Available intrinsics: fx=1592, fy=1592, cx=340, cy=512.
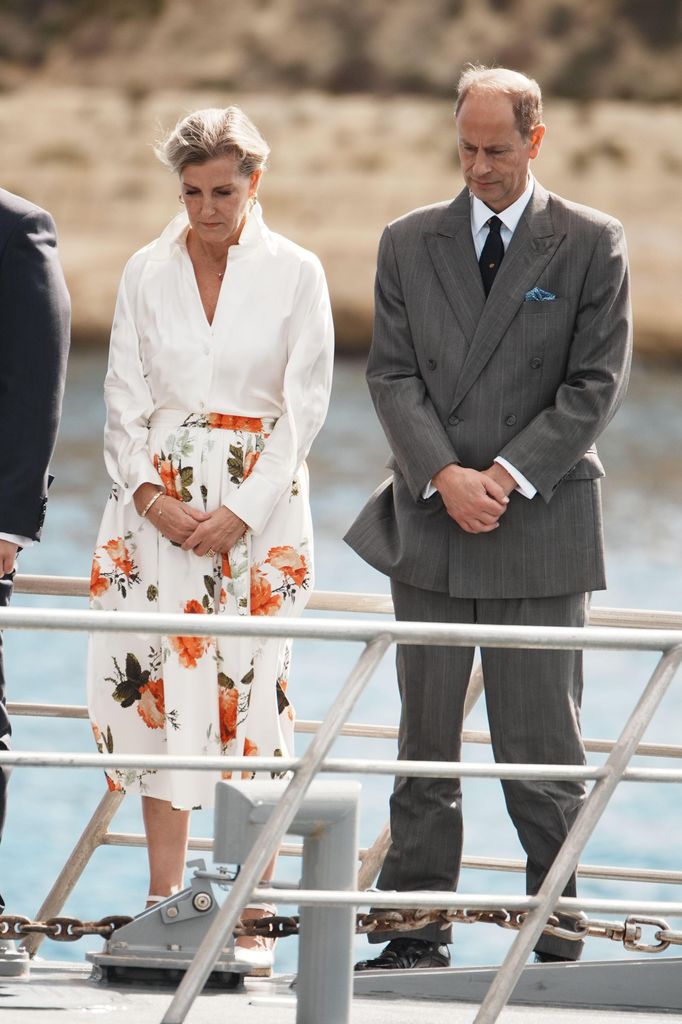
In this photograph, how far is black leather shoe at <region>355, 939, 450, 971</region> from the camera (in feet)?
9.90

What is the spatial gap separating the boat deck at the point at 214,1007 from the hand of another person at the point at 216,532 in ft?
2.71

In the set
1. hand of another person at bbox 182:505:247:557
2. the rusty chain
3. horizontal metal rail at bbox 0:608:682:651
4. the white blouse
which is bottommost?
the rusty chain

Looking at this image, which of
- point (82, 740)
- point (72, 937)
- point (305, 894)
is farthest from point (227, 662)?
point (82, 740)

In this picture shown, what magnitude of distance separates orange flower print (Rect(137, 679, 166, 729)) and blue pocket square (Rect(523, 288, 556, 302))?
A: 1052 millimetres

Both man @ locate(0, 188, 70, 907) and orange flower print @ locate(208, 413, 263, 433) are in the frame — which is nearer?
man @ locate(0, 188, 70, 907)

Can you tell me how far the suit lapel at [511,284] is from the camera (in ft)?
10.3

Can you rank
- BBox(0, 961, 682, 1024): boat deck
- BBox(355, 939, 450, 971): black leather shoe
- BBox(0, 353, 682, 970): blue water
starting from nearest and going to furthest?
BBox(0, 961, 682, 1024): boat deck, BBox(355, 939, 450, 971): black leather shoe, BBox(0, 353, 682, 970): blue water

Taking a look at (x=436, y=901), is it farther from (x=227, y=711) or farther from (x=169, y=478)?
(x=169, y=478)

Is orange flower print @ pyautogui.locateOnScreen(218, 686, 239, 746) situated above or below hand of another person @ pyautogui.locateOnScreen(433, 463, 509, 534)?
below

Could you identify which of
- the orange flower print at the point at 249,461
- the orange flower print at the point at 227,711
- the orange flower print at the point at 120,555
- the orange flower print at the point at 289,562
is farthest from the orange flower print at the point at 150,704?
the orange flower print at the point at 249,461

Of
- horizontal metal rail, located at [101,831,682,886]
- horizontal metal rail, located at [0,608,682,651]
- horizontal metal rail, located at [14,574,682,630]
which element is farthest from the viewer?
horizontal metal rail, located at [14,574,682,630]

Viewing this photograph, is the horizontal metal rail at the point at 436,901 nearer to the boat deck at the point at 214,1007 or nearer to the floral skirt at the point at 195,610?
the boat deck at the point at 214,1007

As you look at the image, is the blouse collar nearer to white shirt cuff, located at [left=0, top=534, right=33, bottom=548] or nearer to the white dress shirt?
the white dress shirt

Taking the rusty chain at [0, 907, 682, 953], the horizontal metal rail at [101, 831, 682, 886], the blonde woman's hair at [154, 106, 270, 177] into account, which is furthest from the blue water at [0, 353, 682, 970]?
the blonde woman's hair at [154, 106, 270, 177]
